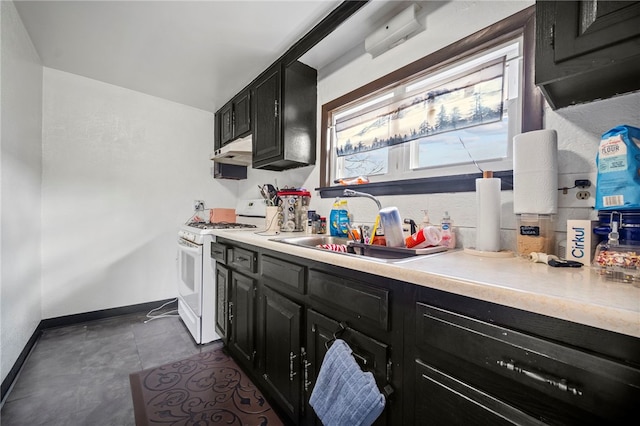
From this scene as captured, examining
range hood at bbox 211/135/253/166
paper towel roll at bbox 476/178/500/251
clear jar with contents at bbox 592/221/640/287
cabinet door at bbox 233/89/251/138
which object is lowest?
clear jar with contents at bbox 592/221/640/287

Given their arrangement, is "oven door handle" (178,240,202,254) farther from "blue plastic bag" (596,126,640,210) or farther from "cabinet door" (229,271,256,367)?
"blue plastic bag" (596,126,640,210)

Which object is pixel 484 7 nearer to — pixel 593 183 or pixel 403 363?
pixel 593 183

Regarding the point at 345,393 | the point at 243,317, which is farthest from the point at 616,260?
the point at 243,317

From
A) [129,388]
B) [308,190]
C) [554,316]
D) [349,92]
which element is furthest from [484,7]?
[129,388]

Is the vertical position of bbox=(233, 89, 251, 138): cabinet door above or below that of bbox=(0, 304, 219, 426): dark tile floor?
above

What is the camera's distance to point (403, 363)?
0.74 metres

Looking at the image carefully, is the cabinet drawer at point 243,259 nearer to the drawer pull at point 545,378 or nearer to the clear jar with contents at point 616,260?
the drawer pull at point 545,378

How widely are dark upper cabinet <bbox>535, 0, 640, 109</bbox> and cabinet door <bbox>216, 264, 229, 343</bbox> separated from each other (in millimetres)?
1932

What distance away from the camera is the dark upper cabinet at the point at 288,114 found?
1.95m

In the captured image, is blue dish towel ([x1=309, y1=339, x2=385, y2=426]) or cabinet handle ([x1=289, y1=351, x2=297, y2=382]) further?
cabinet handle ([x1=289, y1=351, x2=297, y2=382])

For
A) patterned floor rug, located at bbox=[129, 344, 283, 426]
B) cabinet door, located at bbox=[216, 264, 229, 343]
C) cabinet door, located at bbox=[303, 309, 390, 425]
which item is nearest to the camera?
cabinet door, located at bbox=[303, 309, 390, 425]

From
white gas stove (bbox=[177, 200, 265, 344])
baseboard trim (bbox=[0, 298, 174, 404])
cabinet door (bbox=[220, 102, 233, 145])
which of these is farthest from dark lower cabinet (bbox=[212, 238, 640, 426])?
cabinet door (bbox=[220, 102, 233, 145])

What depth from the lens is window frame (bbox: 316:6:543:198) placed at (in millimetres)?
1018

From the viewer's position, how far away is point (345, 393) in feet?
2.63
